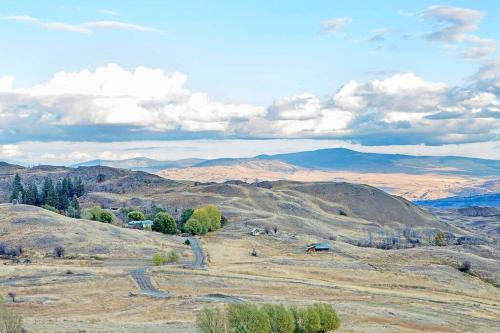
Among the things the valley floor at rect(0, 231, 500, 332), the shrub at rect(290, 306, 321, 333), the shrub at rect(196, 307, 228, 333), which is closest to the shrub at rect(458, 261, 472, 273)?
the valley floor at rect(0, 231, 500, 332)

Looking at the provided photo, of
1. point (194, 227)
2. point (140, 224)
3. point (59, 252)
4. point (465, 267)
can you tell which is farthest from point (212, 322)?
point (140, 224)

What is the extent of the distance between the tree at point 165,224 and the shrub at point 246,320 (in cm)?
13111

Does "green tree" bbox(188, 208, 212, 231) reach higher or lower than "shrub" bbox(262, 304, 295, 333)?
lower

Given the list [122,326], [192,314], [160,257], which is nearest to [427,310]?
[192,314]

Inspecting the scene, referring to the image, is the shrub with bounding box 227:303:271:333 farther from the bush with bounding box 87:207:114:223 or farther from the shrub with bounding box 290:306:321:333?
the bush with bounding box 87:207:114:223

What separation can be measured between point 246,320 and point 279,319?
407cm

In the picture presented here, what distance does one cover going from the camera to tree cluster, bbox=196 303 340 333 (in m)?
52.0

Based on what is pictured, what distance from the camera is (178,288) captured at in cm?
9806

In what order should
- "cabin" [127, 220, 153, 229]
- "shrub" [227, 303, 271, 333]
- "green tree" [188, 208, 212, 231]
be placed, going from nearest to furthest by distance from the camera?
"shrub" [227, 303, 271, 333] < "cabin" [127, 220, 153, 229] < "green tree" [188, 208, 212, 231]

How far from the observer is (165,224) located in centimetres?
18375

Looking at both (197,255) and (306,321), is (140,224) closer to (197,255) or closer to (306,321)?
(197,255)

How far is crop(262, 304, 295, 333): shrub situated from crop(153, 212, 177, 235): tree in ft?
424

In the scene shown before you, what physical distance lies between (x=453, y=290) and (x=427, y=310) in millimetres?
32827

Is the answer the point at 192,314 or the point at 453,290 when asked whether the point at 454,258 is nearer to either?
the point at 453,290
